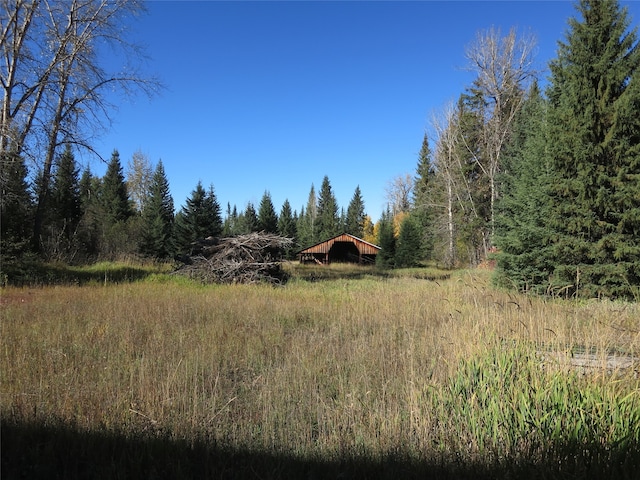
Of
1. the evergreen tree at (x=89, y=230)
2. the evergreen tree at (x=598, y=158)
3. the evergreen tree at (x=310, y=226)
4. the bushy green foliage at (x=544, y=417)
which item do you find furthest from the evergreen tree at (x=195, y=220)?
the bushy green foliage at (x=544, y=417)

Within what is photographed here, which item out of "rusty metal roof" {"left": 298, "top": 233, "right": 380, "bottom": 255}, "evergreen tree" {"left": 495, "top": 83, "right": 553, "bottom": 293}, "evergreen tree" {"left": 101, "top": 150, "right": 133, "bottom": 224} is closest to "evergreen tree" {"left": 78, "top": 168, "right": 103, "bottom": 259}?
"evergreen tree" {"left": 101, "top": 150, "right": 133, "bottom": 224}

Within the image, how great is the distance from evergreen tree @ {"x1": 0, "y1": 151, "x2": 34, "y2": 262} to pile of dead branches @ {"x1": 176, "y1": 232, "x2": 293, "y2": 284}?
5.51 m

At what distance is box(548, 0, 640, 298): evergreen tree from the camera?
1023cm

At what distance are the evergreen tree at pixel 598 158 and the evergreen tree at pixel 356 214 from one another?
59.6 metres

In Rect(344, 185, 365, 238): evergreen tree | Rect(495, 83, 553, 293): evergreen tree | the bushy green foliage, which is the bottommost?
the bushy green foliage

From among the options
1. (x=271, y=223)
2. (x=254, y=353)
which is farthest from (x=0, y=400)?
(x=271, y=223)

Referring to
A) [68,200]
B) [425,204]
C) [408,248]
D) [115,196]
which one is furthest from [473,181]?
[115,196]

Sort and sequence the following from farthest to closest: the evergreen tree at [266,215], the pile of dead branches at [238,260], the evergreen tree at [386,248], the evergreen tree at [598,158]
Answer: the evergreen tree at [266,215] < the evergreen tree at [386,248] < the pile of dead branches at [238,260] < the evergreen tree at [598,158]

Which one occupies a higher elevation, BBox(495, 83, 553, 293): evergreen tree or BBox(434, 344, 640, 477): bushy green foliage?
BBox(495, 83, 553, 293): evergreen tree

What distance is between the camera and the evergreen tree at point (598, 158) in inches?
403

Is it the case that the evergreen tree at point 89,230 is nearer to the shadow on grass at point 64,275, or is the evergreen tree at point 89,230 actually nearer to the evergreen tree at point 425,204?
the shadow on grass at point 64,275

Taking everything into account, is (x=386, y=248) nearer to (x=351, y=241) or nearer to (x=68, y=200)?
(x=351, y=241)

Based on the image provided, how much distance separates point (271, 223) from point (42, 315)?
44.7m

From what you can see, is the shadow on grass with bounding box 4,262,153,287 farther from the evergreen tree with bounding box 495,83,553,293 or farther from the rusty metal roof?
the rusty metal roof
